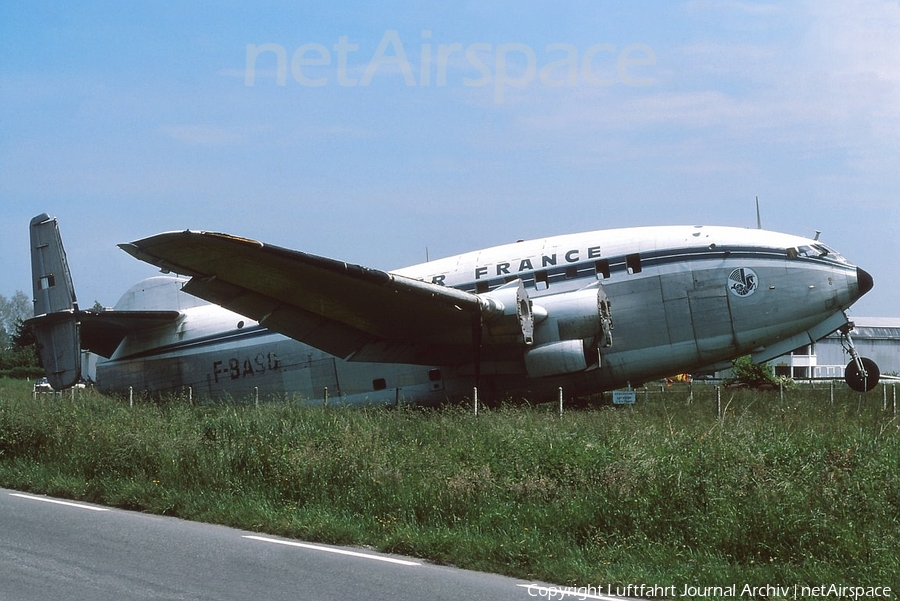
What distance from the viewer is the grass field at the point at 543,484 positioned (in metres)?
8.26

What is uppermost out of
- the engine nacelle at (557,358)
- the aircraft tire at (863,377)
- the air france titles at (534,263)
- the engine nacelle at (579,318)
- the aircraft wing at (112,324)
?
the air france titles at (534,263)

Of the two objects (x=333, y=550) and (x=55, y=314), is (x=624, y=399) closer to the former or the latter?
(x=333, y=550)

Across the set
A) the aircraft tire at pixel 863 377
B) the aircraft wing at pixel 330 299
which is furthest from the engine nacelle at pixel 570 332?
the aircraft tire at pixel 863 377

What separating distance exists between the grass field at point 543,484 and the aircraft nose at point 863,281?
23.2 feet

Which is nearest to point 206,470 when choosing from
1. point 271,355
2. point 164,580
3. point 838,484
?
point 164,580

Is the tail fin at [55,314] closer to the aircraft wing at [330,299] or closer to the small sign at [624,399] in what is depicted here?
the aircraft wing at [330,299]

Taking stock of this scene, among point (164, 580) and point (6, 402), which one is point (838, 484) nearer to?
point (164, 580)

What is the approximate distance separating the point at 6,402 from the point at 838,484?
1726 cm

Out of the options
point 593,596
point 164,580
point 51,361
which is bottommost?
point 593,596

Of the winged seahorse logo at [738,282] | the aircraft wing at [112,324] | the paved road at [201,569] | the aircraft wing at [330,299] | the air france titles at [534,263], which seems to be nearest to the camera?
the paved road at [201,569]

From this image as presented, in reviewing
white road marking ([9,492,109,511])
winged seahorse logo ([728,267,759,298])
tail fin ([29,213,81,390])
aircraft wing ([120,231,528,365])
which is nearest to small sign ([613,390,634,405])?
aircraft wing ([120,231,528,365])

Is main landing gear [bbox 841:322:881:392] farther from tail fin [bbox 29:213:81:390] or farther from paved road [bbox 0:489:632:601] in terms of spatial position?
tail fin [bbox 29:213:81:390]

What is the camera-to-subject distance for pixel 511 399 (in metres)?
20.5

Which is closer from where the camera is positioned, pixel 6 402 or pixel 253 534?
pixel 253 534
